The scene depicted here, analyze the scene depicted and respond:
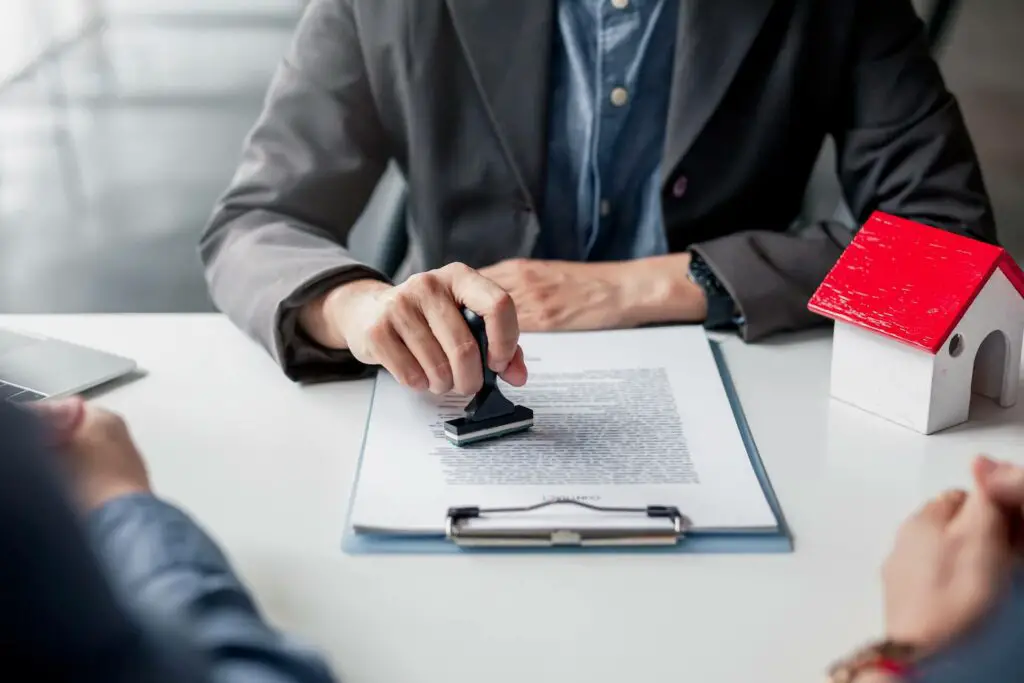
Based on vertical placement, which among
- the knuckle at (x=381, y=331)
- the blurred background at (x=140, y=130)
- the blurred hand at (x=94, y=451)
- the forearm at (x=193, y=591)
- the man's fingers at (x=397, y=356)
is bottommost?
the blurred background at (x=140, y=130)

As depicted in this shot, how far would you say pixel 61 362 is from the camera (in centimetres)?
73

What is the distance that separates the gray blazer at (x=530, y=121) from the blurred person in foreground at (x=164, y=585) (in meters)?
0.51

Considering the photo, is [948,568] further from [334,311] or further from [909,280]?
[334,311]

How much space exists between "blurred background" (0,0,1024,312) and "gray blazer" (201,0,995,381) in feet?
1.21

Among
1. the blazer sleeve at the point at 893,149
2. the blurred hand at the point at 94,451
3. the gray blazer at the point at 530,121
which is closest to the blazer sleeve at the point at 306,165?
the gray blazer at the point at 530,121

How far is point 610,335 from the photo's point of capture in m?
0.79

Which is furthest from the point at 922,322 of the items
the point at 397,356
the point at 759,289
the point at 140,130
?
the point at 140,130

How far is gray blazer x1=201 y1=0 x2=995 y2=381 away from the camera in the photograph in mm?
925

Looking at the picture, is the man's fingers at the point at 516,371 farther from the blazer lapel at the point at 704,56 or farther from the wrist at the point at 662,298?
the blazer lapel at the point at 704,56

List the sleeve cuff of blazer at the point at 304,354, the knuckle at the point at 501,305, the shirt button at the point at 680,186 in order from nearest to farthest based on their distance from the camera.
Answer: the knuckle at the point at 501,305 → the sleeve cuff of blazer at the point at 304,354 → the shirt button at the point at 680,186

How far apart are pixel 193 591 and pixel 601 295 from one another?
0.54 metres

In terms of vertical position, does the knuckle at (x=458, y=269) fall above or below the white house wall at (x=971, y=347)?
above

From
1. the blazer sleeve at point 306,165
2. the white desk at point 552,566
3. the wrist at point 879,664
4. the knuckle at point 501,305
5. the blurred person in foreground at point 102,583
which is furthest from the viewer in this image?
the blazer sleeve at point 306,165

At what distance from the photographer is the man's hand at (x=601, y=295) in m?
0.81
